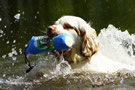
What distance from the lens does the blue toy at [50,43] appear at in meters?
4.98

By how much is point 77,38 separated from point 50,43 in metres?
0.53

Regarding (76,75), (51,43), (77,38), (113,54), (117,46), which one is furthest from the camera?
(117,46)

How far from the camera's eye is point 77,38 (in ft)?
17.5

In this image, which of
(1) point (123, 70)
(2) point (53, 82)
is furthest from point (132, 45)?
(2) point (53, 82)

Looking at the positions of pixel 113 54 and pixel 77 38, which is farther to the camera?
pixel 113 54

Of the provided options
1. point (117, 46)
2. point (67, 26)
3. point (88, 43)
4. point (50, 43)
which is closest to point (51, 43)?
point (50, 43)

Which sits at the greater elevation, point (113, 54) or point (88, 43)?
point (88, 43)

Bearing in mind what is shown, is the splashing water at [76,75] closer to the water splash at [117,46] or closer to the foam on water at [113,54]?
the foam on water at [113,54]

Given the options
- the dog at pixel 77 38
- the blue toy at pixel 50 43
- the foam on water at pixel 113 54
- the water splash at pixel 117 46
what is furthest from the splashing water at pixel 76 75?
the water splash at pixel 117 46

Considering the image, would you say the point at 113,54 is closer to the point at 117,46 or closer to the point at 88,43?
the point at 117,46

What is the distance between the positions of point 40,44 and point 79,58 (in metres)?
0.79

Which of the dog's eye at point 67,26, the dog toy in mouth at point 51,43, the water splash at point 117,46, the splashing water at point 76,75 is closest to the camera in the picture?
the dog toy in mouth at point 51,43

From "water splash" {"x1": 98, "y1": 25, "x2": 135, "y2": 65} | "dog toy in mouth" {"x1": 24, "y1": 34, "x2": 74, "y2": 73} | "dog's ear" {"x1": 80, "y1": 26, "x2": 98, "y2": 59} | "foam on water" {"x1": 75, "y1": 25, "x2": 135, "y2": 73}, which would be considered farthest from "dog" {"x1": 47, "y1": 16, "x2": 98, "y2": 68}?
"water splash" {"x1": 98, "y1": 25, "x2": 135, "y2": 65}

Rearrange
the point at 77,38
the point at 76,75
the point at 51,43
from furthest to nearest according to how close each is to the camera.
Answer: the point at 76,75 → the point at 77,38 → the point at 51,43
